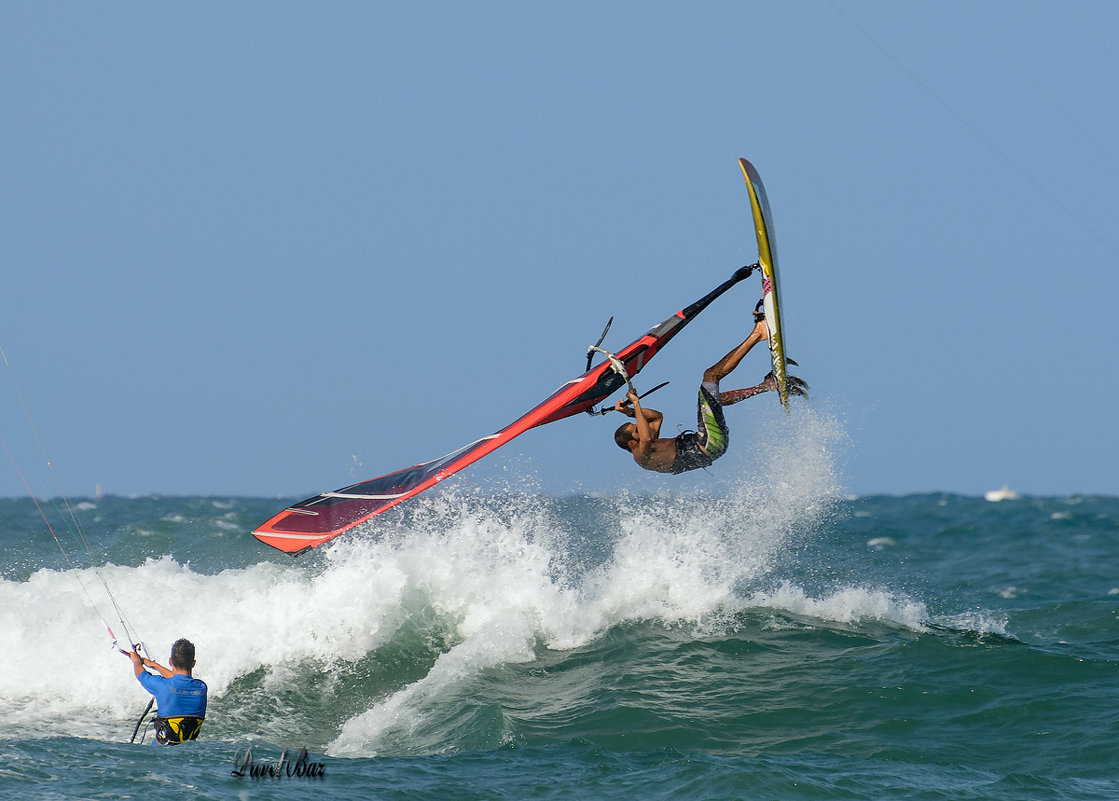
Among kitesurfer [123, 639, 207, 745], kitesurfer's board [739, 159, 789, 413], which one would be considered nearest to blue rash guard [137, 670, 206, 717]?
kitesurfer [123, 639, 207, 745]

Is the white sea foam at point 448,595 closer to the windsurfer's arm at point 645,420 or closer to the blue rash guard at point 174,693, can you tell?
the blue rash guard at point 174,693

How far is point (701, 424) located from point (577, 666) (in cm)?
276

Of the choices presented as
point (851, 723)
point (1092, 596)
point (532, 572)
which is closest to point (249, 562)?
point (532, 572)

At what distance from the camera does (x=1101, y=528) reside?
→ 22641 millimetres

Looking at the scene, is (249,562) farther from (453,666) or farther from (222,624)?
(453,666)

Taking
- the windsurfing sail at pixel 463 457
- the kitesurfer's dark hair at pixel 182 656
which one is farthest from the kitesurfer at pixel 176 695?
the windsurfing sail at pixel 463 457

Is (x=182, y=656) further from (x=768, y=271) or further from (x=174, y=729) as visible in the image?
(x=768, y=271)

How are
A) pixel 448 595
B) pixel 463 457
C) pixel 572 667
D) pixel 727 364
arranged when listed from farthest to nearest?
pixel 448 595
pixel 572 667
pixel 463 457
pixel 727 364

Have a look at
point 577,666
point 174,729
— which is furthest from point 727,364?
point 174,729

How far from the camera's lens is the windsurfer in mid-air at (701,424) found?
715cm

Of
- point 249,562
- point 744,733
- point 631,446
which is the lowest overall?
point 744,733

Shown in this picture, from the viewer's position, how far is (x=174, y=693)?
247 inches

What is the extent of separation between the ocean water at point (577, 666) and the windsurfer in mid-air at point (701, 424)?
185cm

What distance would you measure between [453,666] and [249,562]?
584 centimetres
